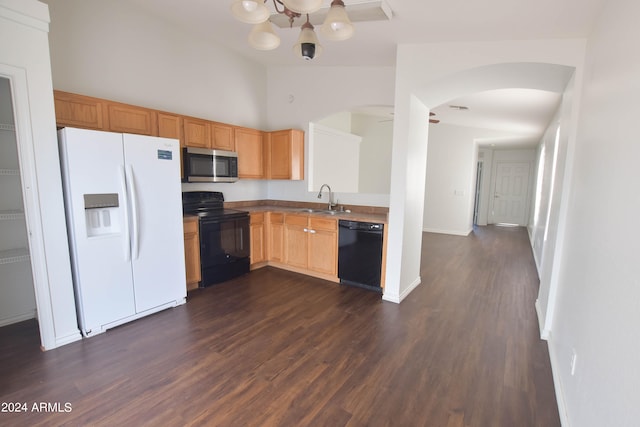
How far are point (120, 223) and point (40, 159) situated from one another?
2.41ft

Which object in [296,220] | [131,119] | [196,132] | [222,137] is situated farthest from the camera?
[296,220]

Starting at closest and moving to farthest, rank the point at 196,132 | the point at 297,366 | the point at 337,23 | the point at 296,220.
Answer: the point at 337,23
the point at 297,366
the point at 196,132
the point at 296,220

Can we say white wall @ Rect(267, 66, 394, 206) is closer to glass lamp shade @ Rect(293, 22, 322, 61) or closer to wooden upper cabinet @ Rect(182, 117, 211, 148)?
wooden upper cabinet @ Rect(182, 117, 211, 148)

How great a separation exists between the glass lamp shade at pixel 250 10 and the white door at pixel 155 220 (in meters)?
1.64

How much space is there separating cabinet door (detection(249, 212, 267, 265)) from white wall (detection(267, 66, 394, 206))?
792mm

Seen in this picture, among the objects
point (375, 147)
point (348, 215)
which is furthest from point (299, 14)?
point (375, 147)

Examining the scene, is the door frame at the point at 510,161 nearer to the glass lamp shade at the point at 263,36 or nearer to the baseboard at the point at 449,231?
the baseboard at the point at 449,231

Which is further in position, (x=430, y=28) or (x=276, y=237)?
(x=276, y=237)

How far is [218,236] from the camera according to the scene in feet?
12.2

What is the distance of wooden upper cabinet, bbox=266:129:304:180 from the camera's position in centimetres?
450

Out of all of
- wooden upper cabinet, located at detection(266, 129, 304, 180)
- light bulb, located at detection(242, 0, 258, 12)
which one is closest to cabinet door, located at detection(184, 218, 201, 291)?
wooden upper cabinet, located at detection(266, 129, 304, 180)

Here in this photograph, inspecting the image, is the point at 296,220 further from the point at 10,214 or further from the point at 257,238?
the point at 10,214

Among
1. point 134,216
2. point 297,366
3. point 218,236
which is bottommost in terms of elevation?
point 297,366

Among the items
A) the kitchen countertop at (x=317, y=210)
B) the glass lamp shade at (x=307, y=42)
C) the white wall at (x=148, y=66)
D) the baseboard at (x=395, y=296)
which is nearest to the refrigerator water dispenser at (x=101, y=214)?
the white wall at (x=148, y=66)
